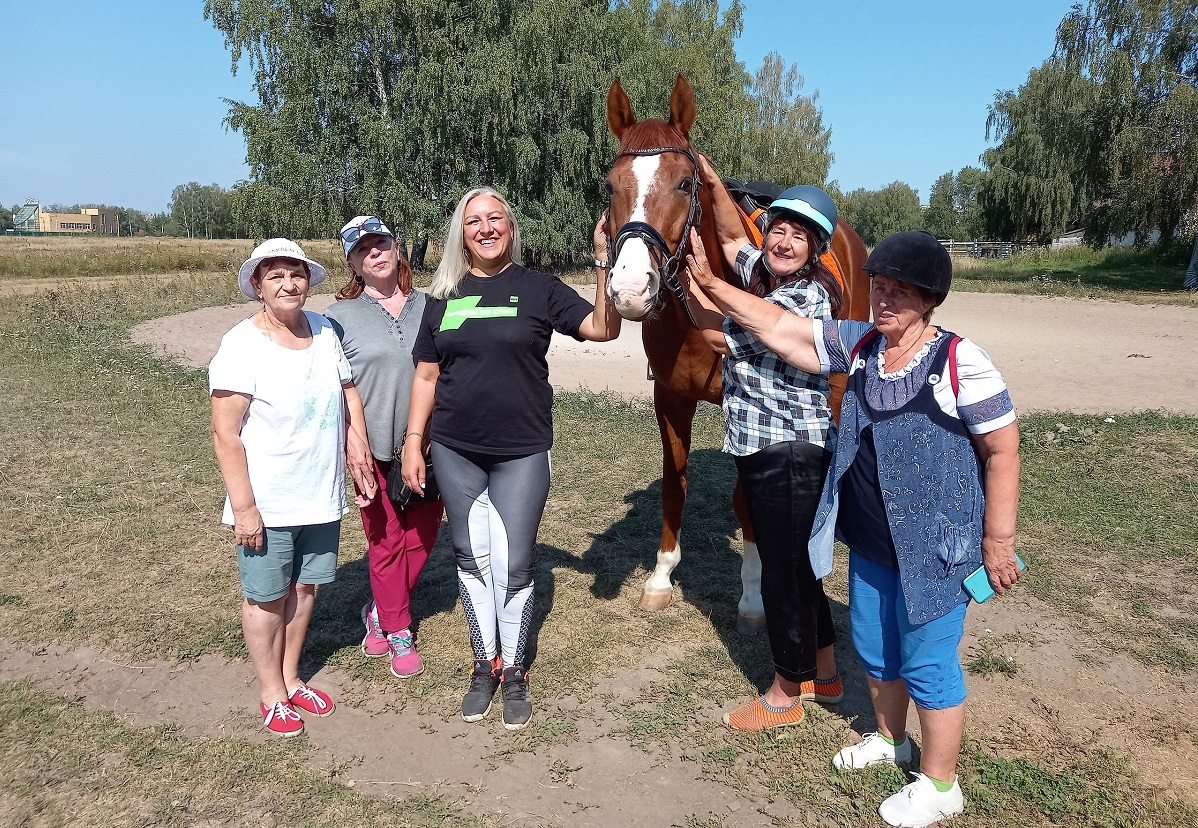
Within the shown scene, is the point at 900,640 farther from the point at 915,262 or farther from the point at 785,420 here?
the point at 915,262

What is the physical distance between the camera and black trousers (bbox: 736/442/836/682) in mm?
2643

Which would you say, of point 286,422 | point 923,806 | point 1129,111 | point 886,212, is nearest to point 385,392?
point 286,422

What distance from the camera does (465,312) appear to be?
2.87 metres

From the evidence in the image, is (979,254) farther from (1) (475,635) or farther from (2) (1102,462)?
(1) (475,635)

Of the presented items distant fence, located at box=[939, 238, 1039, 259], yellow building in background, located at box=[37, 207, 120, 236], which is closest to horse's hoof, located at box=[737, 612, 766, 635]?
distant fence, located at box=[939, 238, 1039, 259]

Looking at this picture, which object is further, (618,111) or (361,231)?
(618,111)

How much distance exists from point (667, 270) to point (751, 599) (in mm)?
1856

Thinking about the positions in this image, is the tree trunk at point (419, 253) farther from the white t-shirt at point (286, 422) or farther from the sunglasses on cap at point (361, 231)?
the white t-shirt at point (286, 422)

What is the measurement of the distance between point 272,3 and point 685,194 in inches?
878

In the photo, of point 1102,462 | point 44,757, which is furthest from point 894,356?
point 1102,462

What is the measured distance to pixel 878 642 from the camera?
7.91 feet

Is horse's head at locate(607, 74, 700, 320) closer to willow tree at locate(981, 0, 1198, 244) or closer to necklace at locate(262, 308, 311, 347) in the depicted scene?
necklace at locate(262, 308, 311, 347)

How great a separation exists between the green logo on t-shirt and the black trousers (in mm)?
1075

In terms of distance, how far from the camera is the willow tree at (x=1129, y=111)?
1809 cm
